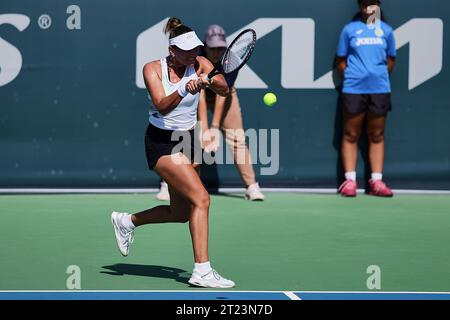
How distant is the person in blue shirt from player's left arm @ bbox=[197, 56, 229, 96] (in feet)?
12.7

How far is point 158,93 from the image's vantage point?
7238 mm

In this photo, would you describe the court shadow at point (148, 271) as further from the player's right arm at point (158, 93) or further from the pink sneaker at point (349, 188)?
the pink sneaker at point (349, 188)

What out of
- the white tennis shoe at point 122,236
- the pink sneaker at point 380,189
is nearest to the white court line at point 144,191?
the pink sneaker at point 380,189

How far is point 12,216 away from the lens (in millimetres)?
9992

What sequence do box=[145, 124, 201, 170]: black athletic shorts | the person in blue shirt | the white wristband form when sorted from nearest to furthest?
the white wristband < box=[145, 124, 201, 170]: black athletic shorts < the person in blue shirt

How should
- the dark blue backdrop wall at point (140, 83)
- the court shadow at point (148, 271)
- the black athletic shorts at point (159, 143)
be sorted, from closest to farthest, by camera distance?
1. the black athletic shorts at point (159, 143)
2. the court shadow at point (148, 271)
3. the dark blue backdrop wall at point (140, 83)

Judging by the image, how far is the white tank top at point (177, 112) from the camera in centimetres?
730

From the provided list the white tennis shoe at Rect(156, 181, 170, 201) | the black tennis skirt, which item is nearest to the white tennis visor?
the black tennis skirt

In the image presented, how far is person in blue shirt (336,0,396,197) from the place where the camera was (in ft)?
36.7

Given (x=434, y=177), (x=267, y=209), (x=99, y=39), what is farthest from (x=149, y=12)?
(x=434, y=177)

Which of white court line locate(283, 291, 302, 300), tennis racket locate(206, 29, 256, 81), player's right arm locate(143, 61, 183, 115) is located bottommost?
white court line locate(283, 291, 302, 300)

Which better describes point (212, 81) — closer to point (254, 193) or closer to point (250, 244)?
point (250, 244)

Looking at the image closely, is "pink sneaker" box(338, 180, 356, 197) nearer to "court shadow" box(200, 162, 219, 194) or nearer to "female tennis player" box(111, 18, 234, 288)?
"court shadow" box(200, 162, 219, 194)

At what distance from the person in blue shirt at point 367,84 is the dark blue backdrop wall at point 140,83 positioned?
0.23 m
